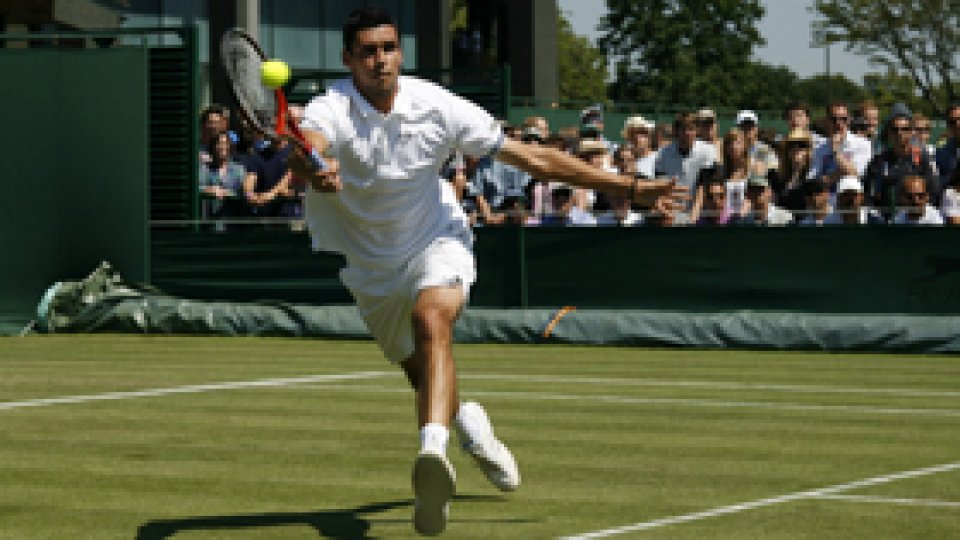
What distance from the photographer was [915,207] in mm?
16703

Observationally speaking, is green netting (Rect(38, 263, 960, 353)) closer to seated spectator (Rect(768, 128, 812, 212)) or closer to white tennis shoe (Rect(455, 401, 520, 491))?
seated spectator (Rect(768, 128, 812, 212))

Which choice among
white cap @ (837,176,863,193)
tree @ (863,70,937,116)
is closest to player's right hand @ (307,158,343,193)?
white cap @ (837,176,863,193)

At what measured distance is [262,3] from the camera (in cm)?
5372

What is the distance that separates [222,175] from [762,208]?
21.3 feet

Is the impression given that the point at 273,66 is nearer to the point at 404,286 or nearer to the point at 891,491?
the point at 404,286

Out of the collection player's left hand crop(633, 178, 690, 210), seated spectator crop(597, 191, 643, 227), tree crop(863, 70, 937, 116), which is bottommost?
seated spectator crop(597, 191, 643, 227)

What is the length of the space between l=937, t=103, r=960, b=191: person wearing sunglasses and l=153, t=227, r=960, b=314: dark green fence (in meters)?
0.99

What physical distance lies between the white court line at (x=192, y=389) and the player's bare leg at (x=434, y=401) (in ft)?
16.9

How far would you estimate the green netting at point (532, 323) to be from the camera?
1636 cm

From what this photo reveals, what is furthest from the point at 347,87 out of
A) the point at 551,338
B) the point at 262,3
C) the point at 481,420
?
the point at 262,3

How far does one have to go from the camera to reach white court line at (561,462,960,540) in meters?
6.64

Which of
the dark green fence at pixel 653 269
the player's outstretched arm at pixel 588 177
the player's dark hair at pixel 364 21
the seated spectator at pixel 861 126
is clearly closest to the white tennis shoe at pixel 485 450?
the player's outstretched arm at pixel 588 177

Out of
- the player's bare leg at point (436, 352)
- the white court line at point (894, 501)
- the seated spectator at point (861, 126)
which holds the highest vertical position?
the seated spectator at point (861, 126)

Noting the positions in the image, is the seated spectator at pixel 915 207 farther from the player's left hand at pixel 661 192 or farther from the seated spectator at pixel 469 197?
the player's left hand at pixel 661 192
